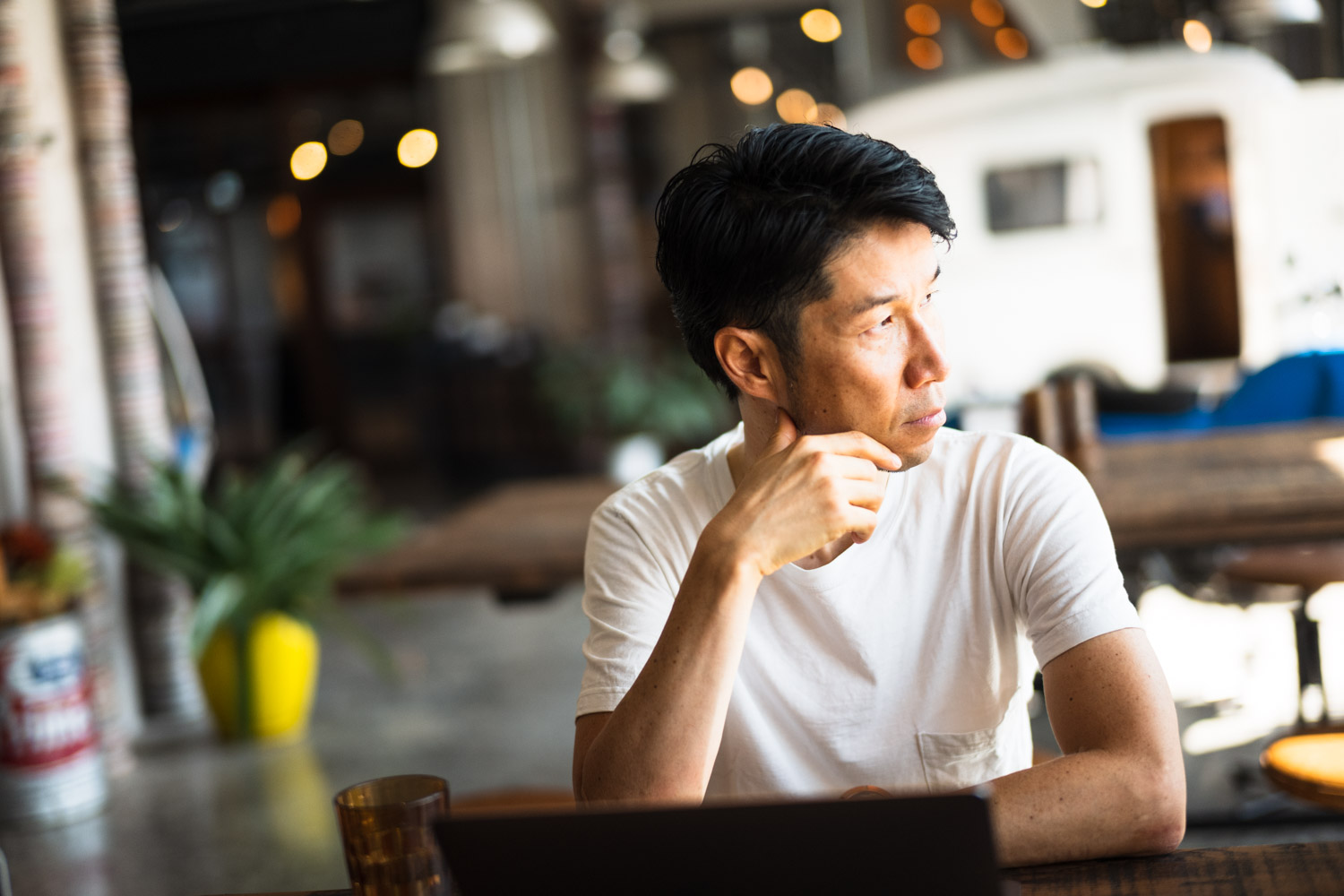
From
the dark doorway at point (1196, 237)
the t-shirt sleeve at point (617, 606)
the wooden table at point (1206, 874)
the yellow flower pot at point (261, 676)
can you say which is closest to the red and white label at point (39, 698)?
the yellow flower pot at point (261, 676)

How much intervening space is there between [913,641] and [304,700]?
139 inches

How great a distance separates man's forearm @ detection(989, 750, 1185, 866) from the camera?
3.44ft

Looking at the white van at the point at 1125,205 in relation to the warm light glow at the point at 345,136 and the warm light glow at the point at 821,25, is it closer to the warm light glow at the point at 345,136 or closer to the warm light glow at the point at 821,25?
the warm light glow at the point at 821,25

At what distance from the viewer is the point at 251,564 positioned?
422 cm

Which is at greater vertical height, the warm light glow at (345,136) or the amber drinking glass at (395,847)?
the warm light glow at (345,136)

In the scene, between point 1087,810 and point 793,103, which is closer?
point 1087,810

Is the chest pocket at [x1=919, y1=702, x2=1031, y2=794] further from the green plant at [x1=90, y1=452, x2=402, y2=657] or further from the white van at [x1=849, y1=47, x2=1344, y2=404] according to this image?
the white van at [x1=849, y1=47, x2=1344, y2=404]

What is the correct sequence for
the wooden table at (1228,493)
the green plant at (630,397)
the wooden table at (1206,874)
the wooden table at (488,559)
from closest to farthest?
the wooden table at (1206,874), the wooden table at (1228,493), the wooden table at (488,559), the green plant at (630,397)

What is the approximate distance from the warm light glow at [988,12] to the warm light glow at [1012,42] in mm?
75

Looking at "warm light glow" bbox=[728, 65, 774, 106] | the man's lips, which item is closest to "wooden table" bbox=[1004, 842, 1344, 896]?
the man's lips

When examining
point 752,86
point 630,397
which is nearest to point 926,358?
point 630,397

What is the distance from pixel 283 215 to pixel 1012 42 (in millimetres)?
5904

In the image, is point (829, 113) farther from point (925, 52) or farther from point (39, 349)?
point (39, 349)

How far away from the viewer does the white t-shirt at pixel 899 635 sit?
1288mm
